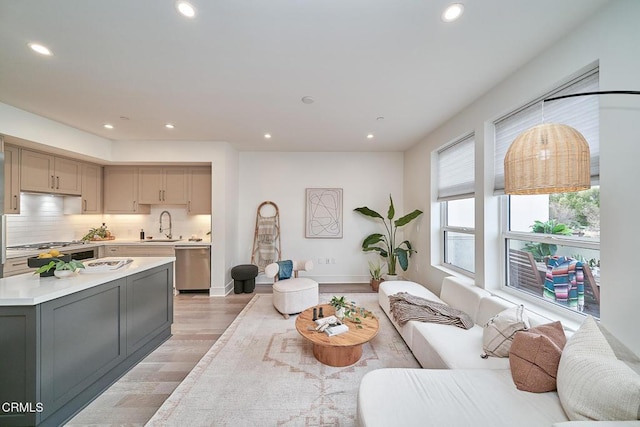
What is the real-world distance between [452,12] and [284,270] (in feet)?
10.9

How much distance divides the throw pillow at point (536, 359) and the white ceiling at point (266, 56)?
6.56 ft

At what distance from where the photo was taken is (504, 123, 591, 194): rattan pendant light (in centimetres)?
117

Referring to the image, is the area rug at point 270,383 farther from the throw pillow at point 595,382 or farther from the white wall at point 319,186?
the white wall at point 319,186

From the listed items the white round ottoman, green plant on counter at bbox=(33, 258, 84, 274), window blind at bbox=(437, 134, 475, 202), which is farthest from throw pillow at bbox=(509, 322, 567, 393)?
green plant on counter at bbox=(33, 258, 84, 274)

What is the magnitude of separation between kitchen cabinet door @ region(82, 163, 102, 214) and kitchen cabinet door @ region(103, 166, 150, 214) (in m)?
0.09

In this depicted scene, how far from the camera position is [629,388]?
92 cm

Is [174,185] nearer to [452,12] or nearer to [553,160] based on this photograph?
[452,12]

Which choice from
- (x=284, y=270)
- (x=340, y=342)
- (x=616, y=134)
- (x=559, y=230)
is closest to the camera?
(x=616, y=134)

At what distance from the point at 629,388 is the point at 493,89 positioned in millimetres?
2443

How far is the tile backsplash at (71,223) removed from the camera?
130 inches

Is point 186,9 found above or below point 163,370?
above

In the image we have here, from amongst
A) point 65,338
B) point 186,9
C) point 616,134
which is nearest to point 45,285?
point 65,338

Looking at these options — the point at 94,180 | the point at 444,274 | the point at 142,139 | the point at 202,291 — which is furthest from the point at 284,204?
the point at 94,180

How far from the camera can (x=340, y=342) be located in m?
1.95
